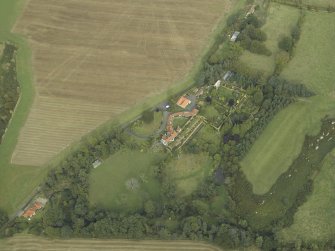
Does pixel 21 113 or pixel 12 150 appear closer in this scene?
pixel 12 150

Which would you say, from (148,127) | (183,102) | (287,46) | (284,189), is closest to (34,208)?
(148,127)

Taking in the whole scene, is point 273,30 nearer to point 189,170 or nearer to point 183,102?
point 183,102

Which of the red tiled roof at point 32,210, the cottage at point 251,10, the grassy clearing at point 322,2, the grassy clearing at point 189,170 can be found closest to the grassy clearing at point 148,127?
the grassy clearing at point 189,170

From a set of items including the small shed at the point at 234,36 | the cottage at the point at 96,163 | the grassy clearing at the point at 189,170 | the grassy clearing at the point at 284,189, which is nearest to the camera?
the grassy clearing at the point at 284,189

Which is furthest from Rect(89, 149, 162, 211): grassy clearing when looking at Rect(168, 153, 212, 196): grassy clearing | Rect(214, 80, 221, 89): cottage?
Rect(214, 80, 221, 89): cottage

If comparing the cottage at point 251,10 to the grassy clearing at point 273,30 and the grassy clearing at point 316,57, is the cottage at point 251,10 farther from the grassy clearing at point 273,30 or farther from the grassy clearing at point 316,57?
the grassy clearing at point 316,57
